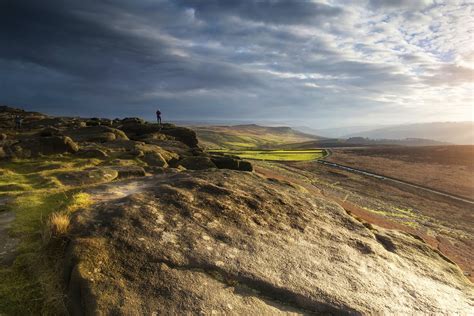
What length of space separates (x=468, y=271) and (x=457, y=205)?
1432 inches

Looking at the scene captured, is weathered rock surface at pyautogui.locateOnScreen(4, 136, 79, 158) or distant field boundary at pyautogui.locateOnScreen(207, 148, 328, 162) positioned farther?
distant field boundary at pyautogui.locateOnScreen(207, 148, 328, 162)

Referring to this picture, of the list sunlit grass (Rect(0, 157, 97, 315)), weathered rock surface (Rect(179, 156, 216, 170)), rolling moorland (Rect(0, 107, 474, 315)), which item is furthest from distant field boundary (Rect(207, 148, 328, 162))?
sunlit grass (Rect(0, 157, 97, 315))

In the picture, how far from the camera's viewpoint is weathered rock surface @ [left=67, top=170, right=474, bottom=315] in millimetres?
9734

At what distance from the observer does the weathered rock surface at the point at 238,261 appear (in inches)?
383

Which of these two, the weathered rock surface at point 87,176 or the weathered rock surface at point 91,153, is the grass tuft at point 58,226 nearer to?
the weathered rock surface at point 87,176

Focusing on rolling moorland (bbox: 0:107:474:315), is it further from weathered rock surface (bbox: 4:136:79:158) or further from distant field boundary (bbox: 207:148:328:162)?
distant field boundary (bbox: 207:148:328:162)

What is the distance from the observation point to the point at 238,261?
1217 cm

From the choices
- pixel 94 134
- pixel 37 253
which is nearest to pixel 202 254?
pixel 37 253

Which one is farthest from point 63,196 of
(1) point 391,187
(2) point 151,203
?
(1) point 391,187

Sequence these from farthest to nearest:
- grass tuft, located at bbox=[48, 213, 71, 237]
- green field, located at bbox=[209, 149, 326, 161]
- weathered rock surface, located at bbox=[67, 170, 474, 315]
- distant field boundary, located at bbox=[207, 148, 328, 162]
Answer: green field, located at bbox=[209, 149, 326, 161], distant field boundary, located at bbox=[207, 148, 328, 162], grass tuft, located at bbox=[48, 213, 71, 237], weathered rock surface, located at bbox=[67, 170, 474, 315]

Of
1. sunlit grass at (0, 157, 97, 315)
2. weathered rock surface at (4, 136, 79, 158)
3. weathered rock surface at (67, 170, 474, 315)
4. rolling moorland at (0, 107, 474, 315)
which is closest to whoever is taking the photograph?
sunlit grass at (0, 157, 97, 315)

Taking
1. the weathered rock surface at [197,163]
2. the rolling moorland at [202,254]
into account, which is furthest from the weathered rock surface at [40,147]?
the weathered rock surface at [197,163]

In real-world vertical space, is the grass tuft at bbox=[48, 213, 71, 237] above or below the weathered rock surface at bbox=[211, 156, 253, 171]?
above

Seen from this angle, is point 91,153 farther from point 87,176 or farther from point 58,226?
point 58,226
